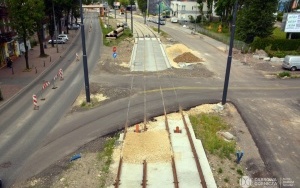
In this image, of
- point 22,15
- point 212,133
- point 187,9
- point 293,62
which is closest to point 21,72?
point 22,15

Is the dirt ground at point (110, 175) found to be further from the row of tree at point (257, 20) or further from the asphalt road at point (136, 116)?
the row of tree at point (257, 20)

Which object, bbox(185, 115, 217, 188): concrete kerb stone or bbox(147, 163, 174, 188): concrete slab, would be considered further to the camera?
bbox(185, 115, 217, 188): concrete kerb stone

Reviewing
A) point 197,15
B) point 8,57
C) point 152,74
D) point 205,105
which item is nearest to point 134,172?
point 205,105

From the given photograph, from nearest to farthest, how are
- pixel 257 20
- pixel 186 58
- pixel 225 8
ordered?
pixel 186 58
pixel 257 20
pixel 225 8

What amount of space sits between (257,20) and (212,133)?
33293 mm

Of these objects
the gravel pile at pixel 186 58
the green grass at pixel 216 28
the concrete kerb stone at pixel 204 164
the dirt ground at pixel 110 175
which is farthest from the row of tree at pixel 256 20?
the concrete kerb stone at pixel 204 164

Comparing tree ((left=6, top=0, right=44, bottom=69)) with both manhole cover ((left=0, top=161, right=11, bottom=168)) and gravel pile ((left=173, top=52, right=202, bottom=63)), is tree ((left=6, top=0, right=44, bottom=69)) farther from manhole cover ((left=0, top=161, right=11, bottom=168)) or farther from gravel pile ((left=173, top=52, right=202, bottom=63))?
manhole cover ((left=0, top=161, right=11, bottom=168))

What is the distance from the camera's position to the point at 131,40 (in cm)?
5631

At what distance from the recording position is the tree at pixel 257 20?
4522 centimetres

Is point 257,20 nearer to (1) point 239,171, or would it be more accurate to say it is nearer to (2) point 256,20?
(2) point 256,20

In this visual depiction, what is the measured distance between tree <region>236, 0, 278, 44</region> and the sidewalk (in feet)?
98.2

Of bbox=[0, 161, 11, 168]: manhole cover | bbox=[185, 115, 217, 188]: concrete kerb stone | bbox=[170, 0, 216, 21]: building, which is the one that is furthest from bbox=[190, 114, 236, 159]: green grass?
bbox=[170, 0, 216, 21]: building

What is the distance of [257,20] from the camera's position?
4572 centimetres

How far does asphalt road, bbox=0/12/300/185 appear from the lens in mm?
16141
